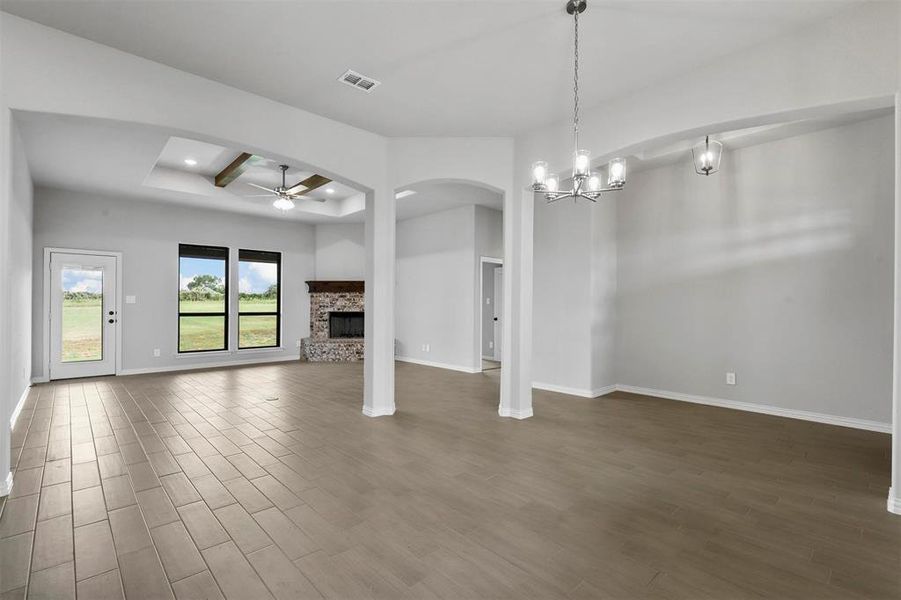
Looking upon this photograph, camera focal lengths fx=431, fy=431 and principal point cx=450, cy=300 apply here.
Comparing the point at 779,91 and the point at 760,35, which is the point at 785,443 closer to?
the point at 779,91

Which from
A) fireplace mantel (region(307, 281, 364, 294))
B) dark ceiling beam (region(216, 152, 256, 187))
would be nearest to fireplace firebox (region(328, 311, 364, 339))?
fireplace mantel (region(307, 281, 364, 294))

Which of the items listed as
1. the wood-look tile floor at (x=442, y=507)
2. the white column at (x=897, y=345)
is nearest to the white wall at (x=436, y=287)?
the wood-look tile floor at (x=442, y=507)

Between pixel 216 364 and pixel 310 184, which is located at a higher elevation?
pixel 310 184

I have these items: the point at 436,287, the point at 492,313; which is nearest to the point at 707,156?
the point at 436,287

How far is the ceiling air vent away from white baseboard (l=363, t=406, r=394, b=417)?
3.29 m

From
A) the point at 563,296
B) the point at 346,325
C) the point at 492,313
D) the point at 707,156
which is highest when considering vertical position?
the point at 707,156

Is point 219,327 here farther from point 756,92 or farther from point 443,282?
point 756,92

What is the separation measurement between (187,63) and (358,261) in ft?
21.4

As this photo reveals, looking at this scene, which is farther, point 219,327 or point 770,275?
point 219,327

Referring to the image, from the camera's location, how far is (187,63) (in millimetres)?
3398

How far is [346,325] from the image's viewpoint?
390 inches

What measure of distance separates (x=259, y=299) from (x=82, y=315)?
9.46 ft

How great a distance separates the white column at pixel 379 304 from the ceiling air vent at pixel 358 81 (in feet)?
4.33

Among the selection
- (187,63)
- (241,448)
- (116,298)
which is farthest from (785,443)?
(116,298)
